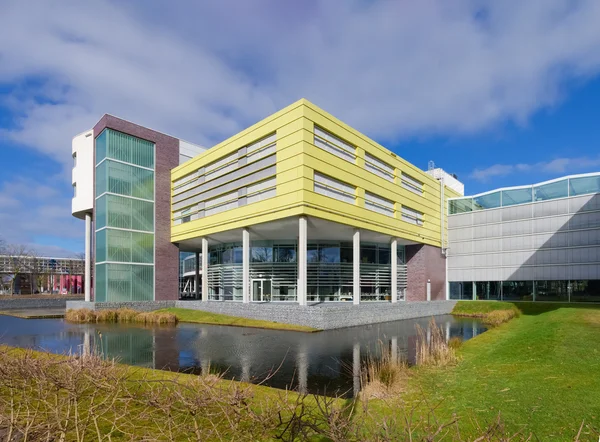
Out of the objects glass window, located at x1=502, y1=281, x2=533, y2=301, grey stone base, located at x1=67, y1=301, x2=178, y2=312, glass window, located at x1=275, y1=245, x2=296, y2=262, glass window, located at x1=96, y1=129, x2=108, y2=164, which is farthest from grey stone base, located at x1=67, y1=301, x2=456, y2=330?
glass window, located at x1=96, y1=129, x2=108, y2=164

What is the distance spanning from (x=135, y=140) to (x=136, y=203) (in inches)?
253

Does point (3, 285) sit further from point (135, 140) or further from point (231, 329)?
point (231, 329)

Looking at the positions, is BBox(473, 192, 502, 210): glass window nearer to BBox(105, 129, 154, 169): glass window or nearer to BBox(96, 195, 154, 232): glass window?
BBox(96, 195, 154, 232): glass window

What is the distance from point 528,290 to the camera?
40750 mm

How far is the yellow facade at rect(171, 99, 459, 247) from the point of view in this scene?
2772cm

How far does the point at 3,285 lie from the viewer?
83.1 meters

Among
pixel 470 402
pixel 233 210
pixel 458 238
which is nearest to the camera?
pixel 470 402

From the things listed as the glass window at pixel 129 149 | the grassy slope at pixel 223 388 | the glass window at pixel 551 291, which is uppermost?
the glass window at pixel 129 149

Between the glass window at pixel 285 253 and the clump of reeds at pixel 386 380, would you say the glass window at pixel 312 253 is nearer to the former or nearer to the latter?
the glass window at pixel 285 253

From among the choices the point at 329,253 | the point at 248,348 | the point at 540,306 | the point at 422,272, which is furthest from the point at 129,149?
the point at 540,306

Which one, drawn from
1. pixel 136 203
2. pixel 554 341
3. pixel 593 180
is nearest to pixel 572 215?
pixel 593 180

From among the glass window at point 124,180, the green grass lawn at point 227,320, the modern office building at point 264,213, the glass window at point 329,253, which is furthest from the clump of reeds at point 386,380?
the glass window at point 124,180

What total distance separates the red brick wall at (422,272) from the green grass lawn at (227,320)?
22.1 metres

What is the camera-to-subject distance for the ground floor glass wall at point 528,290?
Answer: 37062 mm
